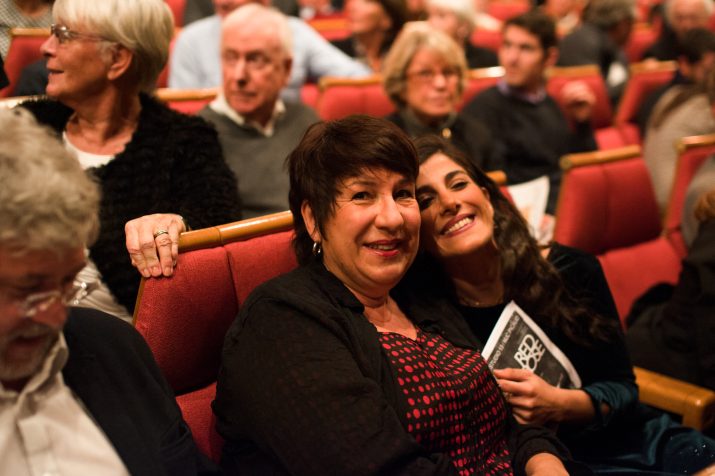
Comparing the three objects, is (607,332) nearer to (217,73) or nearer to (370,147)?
(370,147)

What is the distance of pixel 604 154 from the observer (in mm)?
2623

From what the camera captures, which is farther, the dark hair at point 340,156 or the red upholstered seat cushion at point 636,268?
the red upholstered seat cushion at point 636,268

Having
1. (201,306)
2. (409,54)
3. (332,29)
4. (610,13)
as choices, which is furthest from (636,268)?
(610,13)

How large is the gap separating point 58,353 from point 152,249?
41cm

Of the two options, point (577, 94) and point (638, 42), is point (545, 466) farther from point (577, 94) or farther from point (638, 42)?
point (638, 42)

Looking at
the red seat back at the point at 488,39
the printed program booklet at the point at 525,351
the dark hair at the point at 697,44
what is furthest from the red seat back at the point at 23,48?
the red seat back at the point at 488,39

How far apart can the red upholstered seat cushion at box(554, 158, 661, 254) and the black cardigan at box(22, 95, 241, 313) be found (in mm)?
1085

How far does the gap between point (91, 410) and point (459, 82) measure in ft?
7.43

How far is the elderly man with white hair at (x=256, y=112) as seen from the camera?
8.19 ft

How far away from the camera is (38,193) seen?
108 cm

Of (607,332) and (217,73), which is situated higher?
(217,73)

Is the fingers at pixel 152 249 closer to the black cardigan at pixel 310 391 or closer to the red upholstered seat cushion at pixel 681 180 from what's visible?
the black cardigan at pixel 310 391

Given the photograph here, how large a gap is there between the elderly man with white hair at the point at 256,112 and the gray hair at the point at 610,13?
121 inches

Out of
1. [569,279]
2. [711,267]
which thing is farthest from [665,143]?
[569,279]
